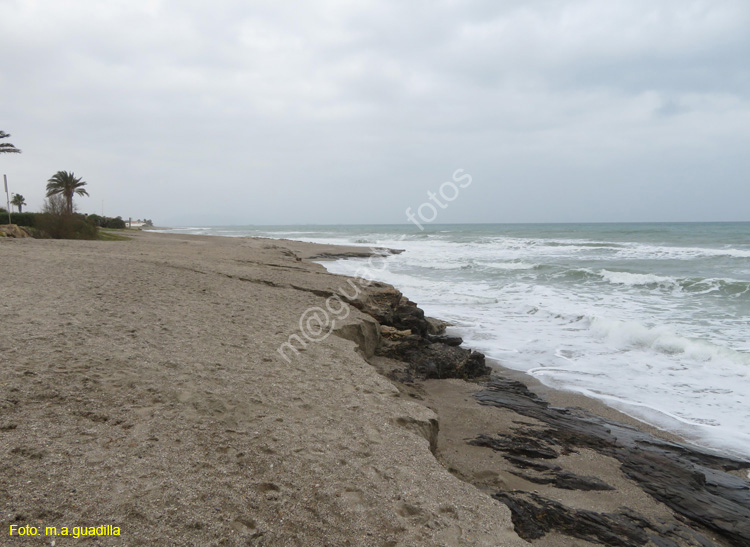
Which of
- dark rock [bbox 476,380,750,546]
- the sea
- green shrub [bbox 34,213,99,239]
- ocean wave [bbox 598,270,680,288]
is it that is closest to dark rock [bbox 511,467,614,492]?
dark rock [bbox 476,380,750,546]

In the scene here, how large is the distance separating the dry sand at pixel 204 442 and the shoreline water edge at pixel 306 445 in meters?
0.01

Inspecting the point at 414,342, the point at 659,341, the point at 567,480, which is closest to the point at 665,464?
the point at 567,480

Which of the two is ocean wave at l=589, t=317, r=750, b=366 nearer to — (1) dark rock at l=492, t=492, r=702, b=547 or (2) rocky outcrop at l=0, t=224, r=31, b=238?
(1) dark rock at l=492, t=492, r=702, b=547

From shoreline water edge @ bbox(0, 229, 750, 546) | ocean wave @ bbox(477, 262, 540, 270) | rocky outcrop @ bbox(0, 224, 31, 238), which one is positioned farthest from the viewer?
ocean wave @ bbox(477, 262, 540, 270)

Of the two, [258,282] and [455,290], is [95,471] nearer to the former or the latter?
[258,282]

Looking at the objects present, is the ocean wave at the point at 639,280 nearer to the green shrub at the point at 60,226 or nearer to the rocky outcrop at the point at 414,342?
the rocky outcrop at the point at 414,342

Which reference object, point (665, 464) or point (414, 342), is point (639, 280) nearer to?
point (414, 342)

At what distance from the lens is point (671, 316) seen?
40.0 feet

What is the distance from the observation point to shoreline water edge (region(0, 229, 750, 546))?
8.61ft

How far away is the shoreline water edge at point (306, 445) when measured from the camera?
2.62m

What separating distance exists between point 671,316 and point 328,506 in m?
12.4

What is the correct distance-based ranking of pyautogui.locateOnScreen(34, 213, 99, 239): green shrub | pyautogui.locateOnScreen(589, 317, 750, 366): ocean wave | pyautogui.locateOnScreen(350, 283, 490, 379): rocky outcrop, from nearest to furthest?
pyautogui.locateOnScreen(350, 283, 490, 379): rocky outcrop → pyautogui.locateOnScreen(589, 317, 750, 366): ocean wave → pyautogui.locateOnScreen(34, 213, 99, 239): green shrub

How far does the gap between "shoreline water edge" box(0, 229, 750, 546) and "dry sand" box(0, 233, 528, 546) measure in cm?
1

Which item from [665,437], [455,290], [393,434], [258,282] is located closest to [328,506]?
[393,434]
